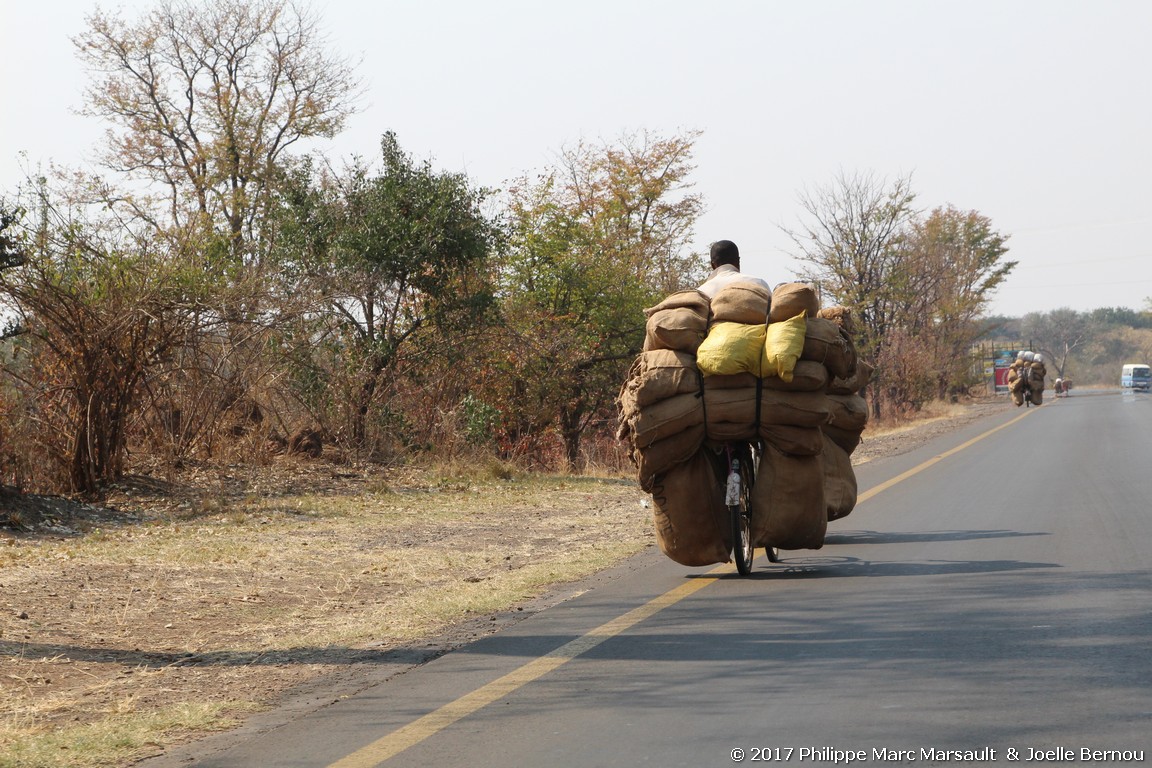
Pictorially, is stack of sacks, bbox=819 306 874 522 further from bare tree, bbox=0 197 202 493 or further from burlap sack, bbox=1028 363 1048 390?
burlap sack, bbox=1028 363 1048 390

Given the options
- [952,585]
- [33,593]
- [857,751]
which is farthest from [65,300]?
[857,751]

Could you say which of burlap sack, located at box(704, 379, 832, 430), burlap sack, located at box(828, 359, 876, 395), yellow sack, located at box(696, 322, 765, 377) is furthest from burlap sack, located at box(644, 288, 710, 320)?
burlap sack, located at box(828, 359, 876, 395)

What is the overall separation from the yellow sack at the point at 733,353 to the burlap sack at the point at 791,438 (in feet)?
1.31

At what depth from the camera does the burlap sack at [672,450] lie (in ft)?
29.1

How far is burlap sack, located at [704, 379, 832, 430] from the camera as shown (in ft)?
29.0

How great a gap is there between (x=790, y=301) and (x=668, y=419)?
1180 mm

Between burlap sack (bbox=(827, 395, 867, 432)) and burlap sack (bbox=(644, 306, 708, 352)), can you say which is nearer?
burlap sack (bbox=(644, 306, 708, 352))

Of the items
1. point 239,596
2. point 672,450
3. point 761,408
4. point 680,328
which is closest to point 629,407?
point 672,450

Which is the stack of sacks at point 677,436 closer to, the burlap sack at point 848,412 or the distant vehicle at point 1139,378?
the burlap sack at point 848,412

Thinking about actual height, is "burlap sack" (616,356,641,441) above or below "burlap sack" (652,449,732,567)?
above

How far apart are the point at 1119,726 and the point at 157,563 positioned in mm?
7792

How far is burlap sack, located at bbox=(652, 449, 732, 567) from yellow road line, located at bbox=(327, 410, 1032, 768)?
241mm

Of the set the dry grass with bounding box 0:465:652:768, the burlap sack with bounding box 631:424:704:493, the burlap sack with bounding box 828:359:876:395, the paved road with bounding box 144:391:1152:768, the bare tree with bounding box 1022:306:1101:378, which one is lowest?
the dry grass with bounding box 0:465:652:768

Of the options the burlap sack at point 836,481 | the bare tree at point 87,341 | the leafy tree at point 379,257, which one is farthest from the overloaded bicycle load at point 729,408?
the leafy tree at point 379,257
